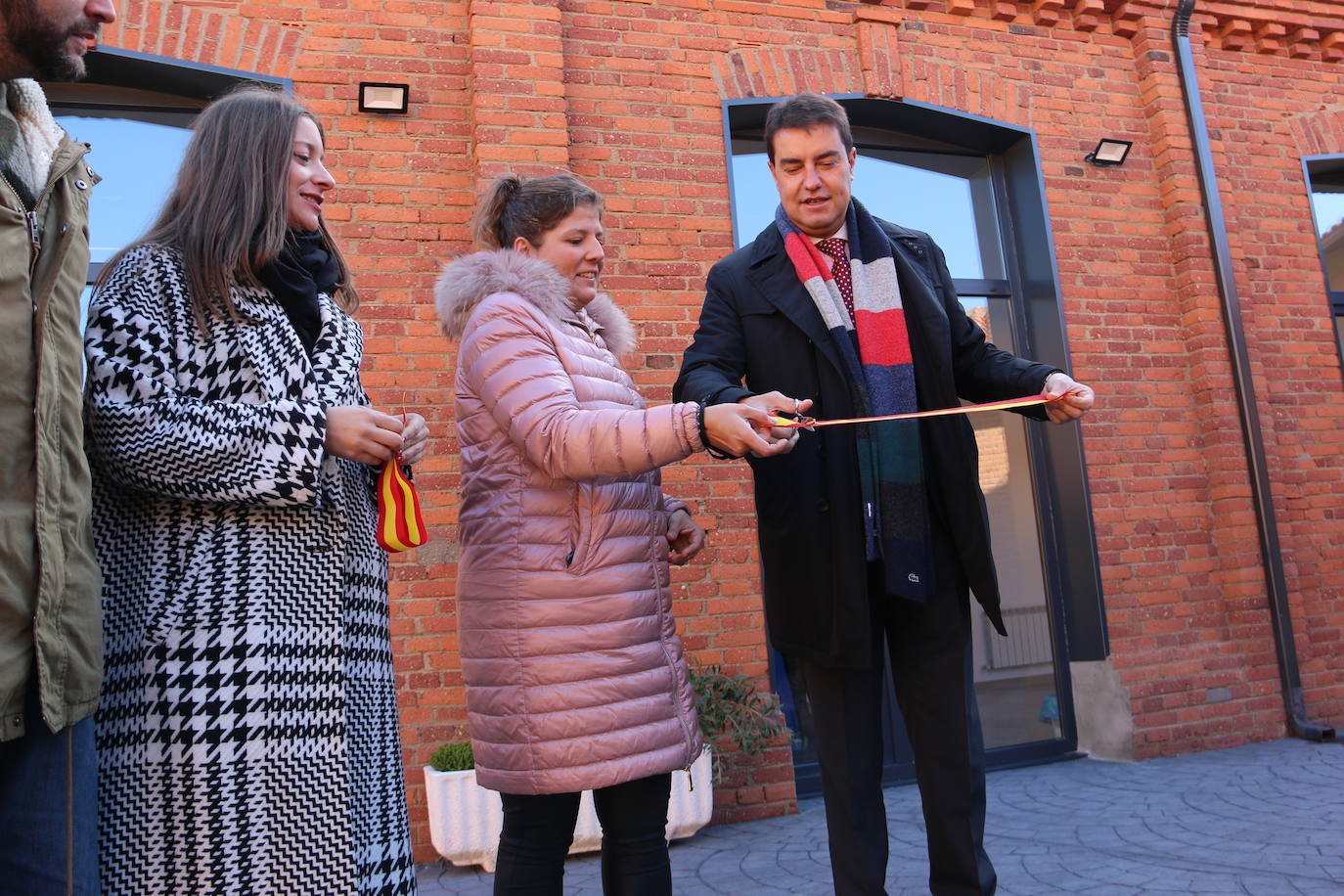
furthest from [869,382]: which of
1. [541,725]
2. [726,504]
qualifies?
A: [726,504]

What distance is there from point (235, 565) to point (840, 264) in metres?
1.78

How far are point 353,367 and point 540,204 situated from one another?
746mm

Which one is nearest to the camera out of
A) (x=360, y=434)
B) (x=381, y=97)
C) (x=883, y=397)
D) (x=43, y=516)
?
(x=43, y=516)

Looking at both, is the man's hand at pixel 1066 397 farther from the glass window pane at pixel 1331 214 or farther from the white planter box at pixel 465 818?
the glass window pane at pixel 1331 214

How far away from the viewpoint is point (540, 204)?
2518 mm

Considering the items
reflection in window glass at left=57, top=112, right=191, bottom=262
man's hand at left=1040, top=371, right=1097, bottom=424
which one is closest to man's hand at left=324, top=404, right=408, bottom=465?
man's hand at left=1040, top=371, right=1097, bottom=424

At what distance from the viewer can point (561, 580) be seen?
7.09ft

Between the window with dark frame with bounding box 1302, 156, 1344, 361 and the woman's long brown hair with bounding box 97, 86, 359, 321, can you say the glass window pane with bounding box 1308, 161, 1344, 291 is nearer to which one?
the window with dark frame with bounding box 1302, 156, 1344, 361

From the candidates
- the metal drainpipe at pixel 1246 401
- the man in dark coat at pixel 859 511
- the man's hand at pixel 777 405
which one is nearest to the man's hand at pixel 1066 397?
the man in dark coat at pixel 859 511

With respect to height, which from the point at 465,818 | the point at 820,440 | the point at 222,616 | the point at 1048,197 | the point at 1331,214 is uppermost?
the point at 1331,214

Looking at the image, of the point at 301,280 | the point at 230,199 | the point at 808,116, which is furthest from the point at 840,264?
the point at 230,199

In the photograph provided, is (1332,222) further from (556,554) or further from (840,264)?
(556,554)

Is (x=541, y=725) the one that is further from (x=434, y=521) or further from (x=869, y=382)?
(x=434, y=521)

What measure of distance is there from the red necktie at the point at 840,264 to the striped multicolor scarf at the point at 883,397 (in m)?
0.03
